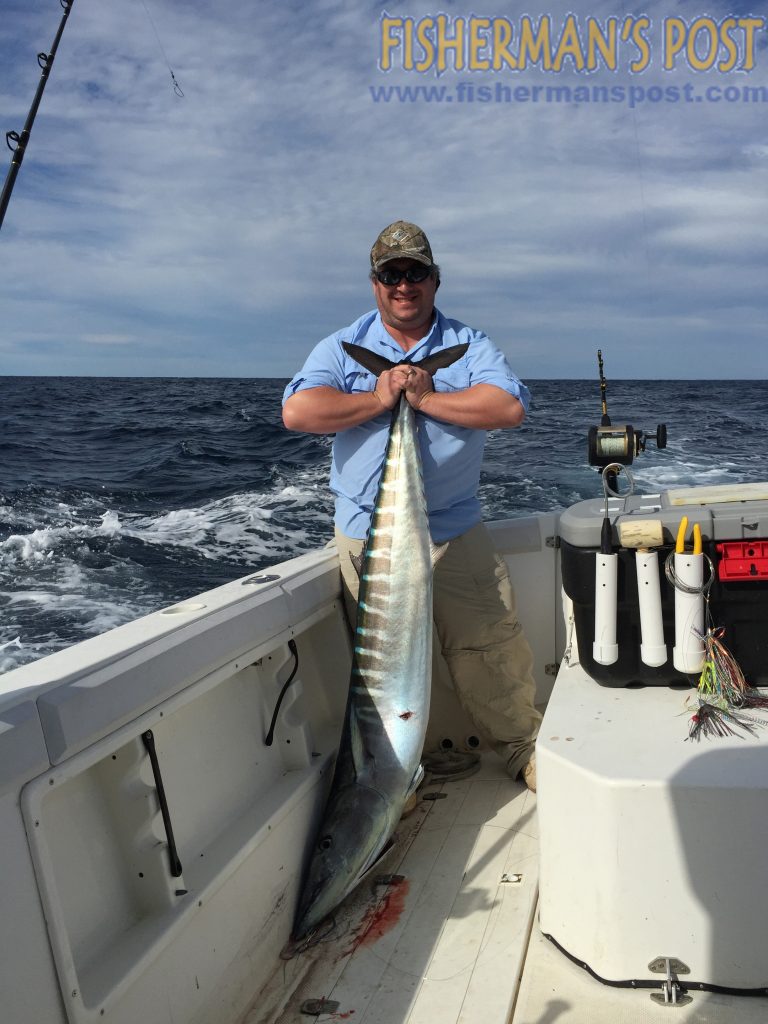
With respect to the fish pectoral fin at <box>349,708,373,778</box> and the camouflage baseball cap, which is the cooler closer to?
the fish pectoral fin at <box>349,708,373,778</box>

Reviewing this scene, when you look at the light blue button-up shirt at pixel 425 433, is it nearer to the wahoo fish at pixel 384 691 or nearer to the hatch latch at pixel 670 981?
the wahoo fish at pixel 384 691

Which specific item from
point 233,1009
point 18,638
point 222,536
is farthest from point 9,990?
point 222,536

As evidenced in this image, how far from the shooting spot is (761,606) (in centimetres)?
233

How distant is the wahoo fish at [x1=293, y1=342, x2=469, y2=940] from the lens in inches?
97.7

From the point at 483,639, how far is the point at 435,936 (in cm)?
102

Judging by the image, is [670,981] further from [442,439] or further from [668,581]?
[442,439]

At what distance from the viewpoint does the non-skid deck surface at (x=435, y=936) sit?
6.75 feet

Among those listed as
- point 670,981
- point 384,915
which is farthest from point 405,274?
Result: point 670,981

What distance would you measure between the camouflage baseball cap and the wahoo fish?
64cm

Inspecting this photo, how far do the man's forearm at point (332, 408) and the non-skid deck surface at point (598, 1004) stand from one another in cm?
156

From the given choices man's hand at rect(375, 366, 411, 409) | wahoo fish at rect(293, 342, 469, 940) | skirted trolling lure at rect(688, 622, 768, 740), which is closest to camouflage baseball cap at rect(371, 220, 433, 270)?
man's hand at rect(375, 366, 411, 409)

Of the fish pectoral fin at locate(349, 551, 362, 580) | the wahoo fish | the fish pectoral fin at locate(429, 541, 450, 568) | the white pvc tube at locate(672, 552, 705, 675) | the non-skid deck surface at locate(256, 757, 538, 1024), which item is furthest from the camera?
the fish pectoral fin at locate(349, 551, 362, 580)

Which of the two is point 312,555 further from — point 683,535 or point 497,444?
point 497,444

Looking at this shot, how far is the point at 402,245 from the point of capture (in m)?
2.76
